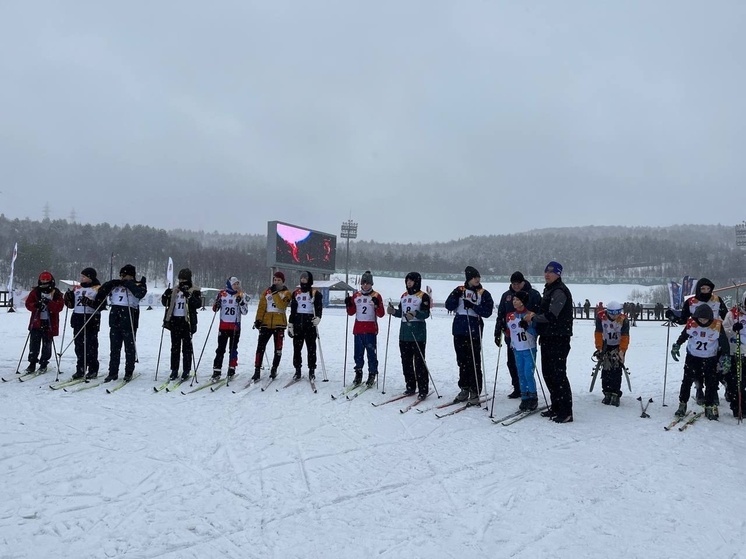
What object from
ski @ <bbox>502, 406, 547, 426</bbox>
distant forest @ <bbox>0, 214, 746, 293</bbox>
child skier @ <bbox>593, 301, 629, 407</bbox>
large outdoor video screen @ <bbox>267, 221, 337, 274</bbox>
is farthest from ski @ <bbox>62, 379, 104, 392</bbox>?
distant forest @ <bbox>0, 214, 746, 293</bbox>

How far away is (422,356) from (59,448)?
4.59 metres

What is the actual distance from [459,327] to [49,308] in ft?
23.1

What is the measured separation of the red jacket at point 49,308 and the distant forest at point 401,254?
195ft

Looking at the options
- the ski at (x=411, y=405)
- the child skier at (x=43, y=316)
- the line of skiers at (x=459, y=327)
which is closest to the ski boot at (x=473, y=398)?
the line of skiers at (x=459, y=327)

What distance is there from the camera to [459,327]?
7250 mm

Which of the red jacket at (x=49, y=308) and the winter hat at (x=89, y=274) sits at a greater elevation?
the winter hat at (x=89, y=274)

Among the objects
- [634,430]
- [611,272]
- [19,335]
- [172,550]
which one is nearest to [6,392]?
[172,550]

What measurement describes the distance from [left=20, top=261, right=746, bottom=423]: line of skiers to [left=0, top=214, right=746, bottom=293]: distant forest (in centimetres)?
5984

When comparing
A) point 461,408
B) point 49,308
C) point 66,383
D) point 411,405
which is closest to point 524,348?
point 461,408

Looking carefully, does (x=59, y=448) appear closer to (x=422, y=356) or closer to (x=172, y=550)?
(x=172, y=550)

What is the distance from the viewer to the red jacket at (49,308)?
877cm

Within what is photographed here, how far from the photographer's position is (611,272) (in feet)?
425

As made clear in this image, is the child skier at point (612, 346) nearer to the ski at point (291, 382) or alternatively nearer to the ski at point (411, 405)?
the ski at point (411, 405)

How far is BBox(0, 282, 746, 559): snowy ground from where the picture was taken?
320 cm
